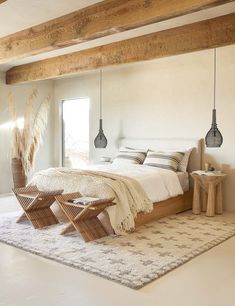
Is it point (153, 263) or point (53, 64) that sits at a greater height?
point (53, 64)

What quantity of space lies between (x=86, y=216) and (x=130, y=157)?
7.41ft

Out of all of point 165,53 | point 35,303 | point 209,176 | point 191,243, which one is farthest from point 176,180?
point 35,303

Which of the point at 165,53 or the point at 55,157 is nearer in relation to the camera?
the point at 165,53

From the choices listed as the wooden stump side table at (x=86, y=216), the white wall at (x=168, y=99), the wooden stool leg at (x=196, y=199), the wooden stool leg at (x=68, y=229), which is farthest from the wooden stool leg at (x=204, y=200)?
the wooden stool leg at (x=68, y=229)

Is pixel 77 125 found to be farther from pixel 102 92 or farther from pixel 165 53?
pixel 165 53

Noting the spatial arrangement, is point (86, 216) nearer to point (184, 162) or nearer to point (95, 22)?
point (95, 22)

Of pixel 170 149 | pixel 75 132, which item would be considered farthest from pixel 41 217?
pixel 75 132

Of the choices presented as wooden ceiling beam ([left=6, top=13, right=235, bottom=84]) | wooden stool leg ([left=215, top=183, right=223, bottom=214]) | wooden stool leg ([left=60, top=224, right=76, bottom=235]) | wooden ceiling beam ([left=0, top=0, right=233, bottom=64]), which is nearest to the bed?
wooden stool leg ([left=60, top=224, right=76, bottom=235])

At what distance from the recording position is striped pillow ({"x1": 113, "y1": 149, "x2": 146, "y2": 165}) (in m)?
6.04

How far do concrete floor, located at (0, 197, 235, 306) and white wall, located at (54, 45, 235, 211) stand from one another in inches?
102

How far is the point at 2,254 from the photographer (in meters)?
3.55

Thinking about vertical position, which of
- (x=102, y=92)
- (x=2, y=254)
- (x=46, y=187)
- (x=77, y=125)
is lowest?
(x=2, y=254)

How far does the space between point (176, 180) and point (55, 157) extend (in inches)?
142

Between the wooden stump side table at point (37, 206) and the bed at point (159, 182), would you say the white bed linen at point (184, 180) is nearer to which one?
the bed at point (159, 182)
